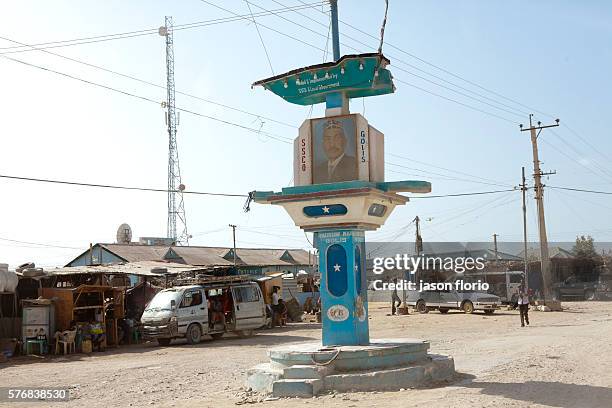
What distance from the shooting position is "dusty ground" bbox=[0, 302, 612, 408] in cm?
1045

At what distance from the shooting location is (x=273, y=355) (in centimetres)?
1255

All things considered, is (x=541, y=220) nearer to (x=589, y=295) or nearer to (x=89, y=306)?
(x=589, y=295)

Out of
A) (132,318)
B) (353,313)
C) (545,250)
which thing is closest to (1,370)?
(132,318)

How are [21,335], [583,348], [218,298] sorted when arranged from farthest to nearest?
[218,298]
[21,335]
[583,348]

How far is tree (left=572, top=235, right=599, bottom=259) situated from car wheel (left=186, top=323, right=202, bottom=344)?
47046 mm

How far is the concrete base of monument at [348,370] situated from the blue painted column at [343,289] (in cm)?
45

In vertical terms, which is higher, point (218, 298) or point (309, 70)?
point (309, 70)

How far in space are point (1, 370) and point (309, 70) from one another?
11.8 meters

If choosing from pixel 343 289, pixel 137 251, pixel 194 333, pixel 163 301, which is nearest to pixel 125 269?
pixel 163 301

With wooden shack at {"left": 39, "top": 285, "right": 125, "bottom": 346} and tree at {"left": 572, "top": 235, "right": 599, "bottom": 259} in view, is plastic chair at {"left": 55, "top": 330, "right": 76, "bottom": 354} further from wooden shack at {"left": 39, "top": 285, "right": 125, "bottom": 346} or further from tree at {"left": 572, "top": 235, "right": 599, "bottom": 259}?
tree at {"left": 572, "top": 235, "right": 599, "bottom": 259}

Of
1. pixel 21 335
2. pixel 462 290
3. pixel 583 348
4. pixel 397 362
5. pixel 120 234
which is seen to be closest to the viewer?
pixel 397 362

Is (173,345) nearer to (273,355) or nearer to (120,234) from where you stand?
(273,355)

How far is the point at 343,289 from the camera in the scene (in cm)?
1308

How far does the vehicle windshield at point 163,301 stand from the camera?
73.4 ft
